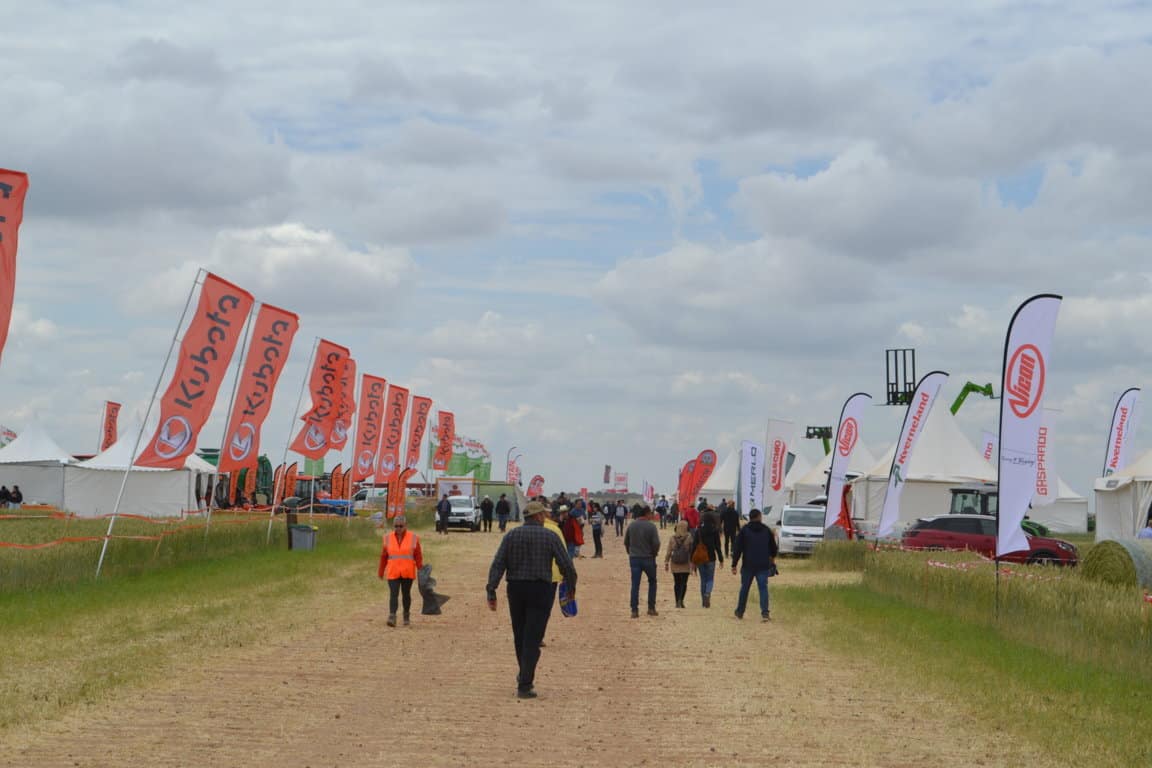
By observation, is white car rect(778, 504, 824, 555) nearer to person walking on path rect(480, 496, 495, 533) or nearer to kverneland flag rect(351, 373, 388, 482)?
kverneland flag rect(351, 373, 388, 482)

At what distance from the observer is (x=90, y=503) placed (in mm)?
50469

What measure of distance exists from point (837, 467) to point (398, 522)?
17088 millimetres

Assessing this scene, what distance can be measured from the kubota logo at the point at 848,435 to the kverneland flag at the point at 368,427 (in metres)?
17.4

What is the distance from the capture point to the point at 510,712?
10562 mm

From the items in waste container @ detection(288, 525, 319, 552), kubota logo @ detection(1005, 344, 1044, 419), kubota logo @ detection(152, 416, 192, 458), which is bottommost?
waste container @ detection(288, 525, 319, 552)

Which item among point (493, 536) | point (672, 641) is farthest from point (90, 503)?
point (672, 641)

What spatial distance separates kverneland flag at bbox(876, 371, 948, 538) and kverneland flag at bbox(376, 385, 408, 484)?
2162 cm

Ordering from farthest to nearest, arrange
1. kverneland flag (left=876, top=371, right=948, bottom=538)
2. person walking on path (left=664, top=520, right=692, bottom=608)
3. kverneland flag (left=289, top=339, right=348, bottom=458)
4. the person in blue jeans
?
kverneland flag (left=289, top=339, right=348, bottom=458), kverneland flag (left=876, top=371, right=948, bottom=538), person walking on path (left=664, top=520, right=692, bottom=608), the person in blue jeans

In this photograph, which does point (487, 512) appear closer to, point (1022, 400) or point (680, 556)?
point (680, 556)

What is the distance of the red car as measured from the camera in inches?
1271

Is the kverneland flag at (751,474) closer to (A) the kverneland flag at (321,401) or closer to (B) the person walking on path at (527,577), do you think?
(A) the kverneland flag at (321,401)

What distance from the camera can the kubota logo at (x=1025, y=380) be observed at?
17.3m

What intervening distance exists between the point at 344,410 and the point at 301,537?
612 centimetres

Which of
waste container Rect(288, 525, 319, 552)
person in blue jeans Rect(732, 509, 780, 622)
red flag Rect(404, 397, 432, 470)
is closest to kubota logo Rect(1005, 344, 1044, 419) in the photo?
person in blue jeans Rect(732, 509, 780, 622)
